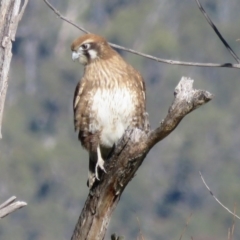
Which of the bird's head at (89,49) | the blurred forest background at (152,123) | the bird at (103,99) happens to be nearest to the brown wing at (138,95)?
the bird at (103,99)

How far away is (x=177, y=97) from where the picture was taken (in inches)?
187

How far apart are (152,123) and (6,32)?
191ft

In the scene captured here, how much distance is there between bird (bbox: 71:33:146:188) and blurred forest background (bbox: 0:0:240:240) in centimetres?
5324

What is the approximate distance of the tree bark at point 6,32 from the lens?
17.1 ft

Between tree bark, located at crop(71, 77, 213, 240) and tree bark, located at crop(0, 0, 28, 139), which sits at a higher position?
tree bark, located at crop(0, 0, 28, 139)

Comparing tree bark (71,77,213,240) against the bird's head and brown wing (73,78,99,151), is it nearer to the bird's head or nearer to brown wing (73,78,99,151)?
brown wing (73,78,99,151)

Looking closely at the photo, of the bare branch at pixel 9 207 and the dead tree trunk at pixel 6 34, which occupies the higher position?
the dead tree trunk at pixel 6 34

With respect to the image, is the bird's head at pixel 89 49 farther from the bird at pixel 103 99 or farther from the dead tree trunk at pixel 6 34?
the dead tree trunk at pixel 6 34

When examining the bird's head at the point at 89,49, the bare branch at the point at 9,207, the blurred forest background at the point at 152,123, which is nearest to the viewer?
the bare branch at the point at 9,207

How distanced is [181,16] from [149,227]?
29585 millimetres

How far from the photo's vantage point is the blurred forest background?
69.8m

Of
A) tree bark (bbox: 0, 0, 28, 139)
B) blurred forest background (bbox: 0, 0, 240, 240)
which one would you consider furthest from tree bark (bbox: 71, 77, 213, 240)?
blurred forest background (bbox: 0, 0, 240, 240)

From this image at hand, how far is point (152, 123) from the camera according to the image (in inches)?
2500

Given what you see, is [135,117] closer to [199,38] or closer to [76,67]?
[76,67]
